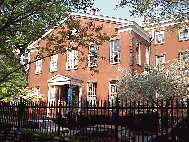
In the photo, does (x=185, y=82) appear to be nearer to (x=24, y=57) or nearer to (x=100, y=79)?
(x=100, y=79)

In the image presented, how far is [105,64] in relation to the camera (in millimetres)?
23781

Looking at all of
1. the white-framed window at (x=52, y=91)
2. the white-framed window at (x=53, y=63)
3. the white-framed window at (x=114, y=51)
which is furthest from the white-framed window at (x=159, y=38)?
the white-framed window at (x=52, y=91)

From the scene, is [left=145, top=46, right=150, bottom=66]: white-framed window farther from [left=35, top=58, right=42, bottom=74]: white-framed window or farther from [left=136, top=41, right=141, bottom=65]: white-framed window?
[left=35, top=58, right=42, bottom=74]: white-framed window

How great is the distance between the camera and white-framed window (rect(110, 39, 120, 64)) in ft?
76.7

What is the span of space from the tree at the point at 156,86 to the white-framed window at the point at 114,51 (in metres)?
5.10

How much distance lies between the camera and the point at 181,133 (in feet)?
17.8

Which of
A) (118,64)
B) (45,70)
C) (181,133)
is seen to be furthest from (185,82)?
(45,70)

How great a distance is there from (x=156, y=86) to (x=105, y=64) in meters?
7.91

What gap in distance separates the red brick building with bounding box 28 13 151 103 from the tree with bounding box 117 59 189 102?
3622 mm

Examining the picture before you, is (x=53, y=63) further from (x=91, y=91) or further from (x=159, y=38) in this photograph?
(x=159, y=38)

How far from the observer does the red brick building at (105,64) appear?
74.7ft

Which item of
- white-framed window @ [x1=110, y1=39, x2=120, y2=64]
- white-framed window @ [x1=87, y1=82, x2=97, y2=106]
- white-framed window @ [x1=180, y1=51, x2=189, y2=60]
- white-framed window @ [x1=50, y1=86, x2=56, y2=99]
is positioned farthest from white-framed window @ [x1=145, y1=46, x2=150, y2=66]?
white-framed window @ [x1=50, y1=86, x2=56, y2=99]

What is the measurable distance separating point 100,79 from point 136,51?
4.62 meters

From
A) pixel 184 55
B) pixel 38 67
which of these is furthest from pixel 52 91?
pixel 184 55
